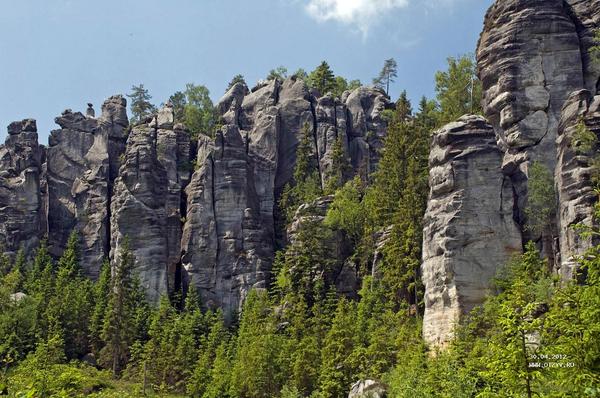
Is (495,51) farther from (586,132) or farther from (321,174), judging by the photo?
(321,174)

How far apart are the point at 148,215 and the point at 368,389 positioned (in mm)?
40454

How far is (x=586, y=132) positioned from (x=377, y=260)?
20142 mm

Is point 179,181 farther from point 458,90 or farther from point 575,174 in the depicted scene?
point 575,174

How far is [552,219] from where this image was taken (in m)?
47.4

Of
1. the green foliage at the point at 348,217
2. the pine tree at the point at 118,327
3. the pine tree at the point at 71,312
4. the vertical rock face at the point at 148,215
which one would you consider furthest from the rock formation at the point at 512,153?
the pine tree at the point at 71,312

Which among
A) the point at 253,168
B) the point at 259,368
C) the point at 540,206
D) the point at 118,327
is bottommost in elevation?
the point at 259,368

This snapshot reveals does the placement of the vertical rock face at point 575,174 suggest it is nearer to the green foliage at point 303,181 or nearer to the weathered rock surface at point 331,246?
the weathered rock surface at point 331,246

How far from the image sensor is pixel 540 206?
47.4 metres

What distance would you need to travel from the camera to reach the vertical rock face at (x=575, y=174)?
42.8 metres

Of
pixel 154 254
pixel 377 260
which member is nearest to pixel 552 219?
pixel 377 260

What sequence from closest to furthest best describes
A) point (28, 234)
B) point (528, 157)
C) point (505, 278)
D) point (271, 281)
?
point (505, 278)
point (528, 157)
point (271, 281)
point (28, 234)

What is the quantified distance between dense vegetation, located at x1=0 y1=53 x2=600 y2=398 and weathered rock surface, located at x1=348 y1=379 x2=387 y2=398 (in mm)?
670

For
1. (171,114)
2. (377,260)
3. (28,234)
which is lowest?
(377,260)

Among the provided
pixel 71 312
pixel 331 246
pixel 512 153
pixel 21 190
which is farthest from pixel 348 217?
pixel 21 190
